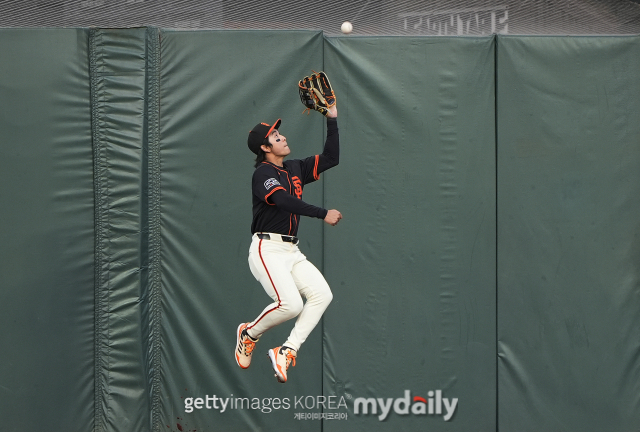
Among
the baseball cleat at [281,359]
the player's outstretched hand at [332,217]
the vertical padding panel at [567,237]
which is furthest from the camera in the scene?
the vertical padding panel at [567,237]

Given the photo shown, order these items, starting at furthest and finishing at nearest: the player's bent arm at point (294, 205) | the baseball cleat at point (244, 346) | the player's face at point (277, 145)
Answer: the baseball cleat at point (244, 346) → the player's face at point (277, 145) → the player's bent arm at point (294, 205)

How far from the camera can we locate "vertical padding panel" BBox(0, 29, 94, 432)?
580 centimetres

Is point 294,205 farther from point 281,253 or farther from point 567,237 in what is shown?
point 567,237

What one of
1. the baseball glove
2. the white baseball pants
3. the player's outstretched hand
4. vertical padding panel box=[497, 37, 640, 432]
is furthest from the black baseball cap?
vertical padding panel box=[497, 37, 640, 432]

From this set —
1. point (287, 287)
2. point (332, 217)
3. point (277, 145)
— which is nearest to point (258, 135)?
point (277, 145)

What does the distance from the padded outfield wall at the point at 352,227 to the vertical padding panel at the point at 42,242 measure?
16 mm

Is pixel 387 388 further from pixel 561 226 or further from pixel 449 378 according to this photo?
pixel 561 226

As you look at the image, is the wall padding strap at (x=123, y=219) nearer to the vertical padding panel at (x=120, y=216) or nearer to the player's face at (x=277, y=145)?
the vertical padding panel at (x=120, y=216)

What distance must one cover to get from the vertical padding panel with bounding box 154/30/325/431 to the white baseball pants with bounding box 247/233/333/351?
1173mm

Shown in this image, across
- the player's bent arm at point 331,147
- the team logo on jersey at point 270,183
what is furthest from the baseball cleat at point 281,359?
the player's bent arm at point 331,147

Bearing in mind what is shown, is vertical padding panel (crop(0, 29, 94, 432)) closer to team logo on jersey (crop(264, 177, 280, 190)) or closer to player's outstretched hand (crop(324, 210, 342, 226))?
team logo on jersey (crop(264, 177, 280, 190))

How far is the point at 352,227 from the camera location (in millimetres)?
5801

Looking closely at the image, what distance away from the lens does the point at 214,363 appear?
5.84m

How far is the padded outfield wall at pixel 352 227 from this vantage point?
18.9 ft
